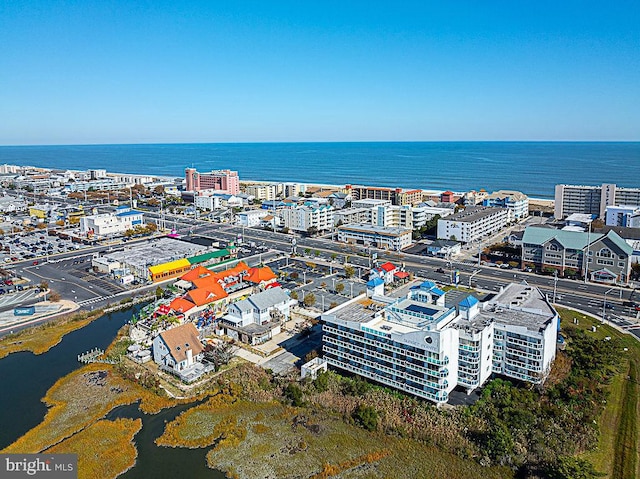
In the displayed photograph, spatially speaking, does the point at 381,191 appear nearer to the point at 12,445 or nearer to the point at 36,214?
the point at 36,214

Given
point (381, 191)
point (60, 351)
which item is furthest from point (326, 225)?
point (60, 351)

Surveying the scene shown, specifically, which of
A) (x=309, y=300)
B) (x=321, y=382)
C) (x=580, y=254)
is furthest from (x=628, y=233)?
(x=321, y=382)

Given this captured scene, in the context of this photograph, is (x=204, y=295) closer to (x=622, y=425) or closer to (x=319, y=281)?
(x=319, y=281)

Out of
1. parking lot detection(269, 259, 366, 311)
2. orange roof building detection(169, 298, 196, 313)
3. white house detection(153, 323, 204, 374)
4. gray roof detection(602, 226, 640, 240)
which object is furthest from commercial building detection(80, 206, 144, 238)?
gray roof detection(602, 226, 640, 240)

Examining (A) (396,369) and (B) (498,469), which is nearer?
(B) (498,469)

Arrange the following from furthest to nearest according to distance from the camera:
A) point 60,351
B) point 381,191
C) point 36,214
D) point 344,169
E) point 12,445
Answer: point 344,169, point 381,191, point 36,214, point 60,351, point 12,445

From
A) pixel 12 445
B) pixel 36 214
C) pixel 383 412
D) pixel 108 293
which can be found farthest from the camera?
pixel 36 214

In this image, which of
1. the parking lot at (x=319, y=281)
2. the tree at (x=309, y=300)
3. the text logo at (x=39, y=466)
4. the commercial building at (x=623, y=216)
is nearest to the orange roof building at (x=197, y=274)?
the parking lot at (x=319, y=281)

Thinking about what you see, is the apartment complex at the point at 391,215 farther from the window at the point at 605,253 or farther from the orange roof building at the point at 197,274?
the orange roof building at the point at 197,274
